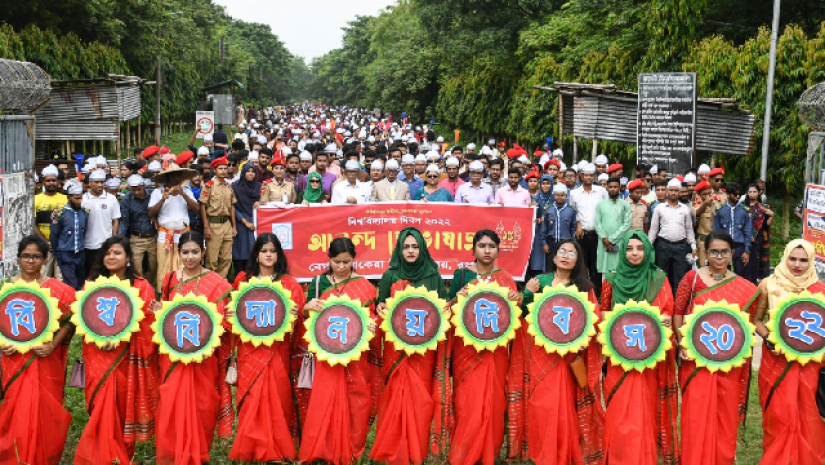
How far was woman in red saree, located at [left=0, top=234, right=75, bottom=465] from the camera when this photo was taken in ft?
17.5

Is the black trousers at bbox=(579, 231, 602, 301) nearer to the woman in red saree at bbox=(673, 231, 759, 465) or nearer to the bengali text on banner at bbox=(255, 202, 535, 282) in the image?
the bengali text on banner at bbox=(255, 202, 535, 282)

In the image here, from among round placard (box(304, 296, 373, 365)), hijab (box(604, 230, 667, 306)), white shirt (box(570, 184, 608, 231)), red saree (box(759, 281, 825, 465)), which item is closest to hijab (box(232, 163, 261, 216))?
white shirt (box(570, 184, 608, 231))

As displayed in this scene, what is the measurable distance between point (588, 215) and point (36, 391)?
22.3ft

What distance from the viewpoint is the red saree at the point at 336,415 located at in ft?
18.2

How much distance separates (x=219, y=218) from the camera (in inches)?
412

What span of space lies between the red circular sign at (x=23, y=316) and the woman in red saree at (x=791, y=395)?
4461mm

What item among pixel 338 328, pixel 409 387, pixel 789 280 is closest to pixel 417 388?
pixel 409 387

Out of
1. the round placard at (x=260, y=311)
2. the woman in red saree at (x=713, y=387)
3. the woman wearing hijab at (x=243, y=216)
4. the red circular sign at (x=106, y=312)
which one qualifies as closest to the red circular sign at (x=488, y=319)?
the woman in red saree at (x=713, y=387)

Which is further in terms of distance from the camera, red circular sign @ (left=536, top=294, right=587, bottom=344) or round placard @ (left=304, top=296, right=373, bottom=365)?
round placard @ (left=304, top=296, right=373, bottom=365)

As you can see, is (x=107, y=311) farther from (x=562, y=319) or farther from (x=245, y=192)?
(x=245, y=192)

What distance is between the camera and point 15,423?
5363 mm

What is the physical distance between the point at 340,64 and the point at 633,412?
129 meters

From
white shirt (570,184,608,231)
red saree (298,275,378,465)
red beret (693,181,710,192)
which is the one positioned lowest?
red saree (298,275,378,465)

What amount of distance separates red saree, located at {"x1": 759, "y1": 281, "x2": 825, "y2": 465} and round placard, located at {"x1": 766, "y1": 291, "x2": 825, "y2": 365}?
11cm
